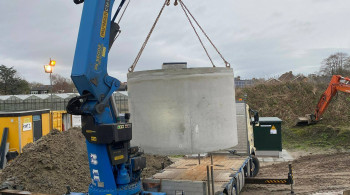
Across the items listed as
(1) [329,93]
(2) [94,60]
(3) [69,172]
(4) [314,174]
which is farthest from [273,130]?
(2) [94,60]

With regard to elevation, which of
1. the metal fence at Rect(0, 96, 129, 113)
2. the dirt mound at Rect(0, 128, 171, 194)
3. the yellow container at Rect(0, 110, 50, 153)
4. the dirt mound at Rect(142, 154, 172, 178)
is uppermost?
the metal fence at Rect(0, 96, 129, 113)

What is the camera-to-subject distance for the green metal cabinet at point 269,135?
14727mm

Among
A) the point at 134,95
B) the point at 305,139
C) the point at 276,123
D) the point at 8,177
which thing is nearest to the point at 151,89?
the point at 134,95

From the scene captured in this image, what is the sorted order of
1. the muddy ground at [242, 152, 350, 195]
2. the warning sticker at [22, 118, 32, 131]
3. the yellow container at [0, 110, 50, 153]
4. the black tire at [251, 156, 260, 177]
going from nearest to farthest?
the muddy ground at [242, 152, 350, 195]
the black tire at [251, 156, 260, 177]
the yellow container at [0, 110, 50, 153]
the warning sticker at [22, 118, 32, 131]

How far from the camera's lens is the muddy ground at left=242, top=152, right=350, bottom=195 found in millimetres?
9344

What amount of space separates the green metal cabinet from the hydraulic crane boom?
1094cm

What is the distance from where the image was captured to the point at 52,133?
35.5 feet

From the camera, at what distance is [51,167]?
30.7ft

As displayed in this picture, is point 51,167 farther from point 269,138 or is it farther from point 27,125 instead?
point 269,138

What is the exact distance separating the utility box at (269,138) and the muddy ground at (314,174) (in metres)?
1.16

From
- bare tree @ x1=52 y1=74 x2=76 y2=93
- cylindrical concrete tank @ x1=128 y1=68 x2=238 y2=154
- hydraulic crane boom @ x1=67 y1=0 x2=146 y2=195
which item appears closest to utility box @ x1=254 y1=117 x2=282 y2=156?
cylindrical concrete tank @ x1=128 y1=68 x2=238 y2=154

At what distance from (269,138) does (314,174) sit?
382cm

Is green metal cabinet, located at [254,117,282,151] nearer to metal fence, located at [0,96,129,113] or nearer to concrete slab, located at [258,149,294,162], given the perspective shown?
concrete slab, located at [258,149,294,162]

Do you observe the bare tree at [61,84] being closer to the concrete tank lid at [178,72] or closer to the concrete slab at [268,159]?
the concrete slab at [268,159]
